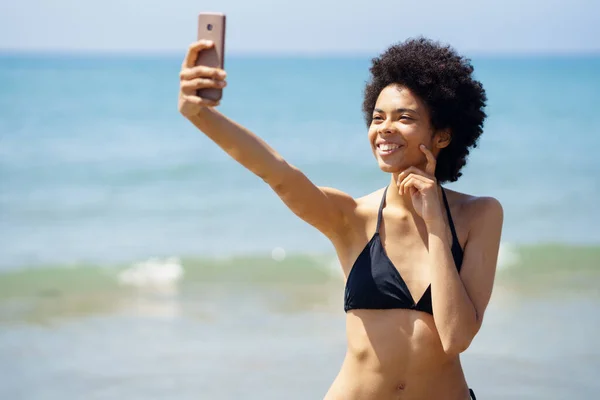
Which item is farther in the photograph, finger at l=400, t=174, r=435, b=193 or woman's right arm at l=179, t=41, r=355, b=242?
finger at l=400, t=174, r=435, b=193

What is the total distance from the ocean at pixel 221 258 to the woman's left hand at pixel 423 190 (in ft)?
12.7

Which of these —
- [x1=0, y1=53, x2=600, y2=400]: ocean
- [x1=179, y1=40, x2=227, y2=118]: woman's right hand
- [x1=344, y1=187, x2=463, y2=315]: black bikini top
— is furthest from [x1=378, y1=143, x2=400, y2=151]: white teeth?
[x1=0, y1=53, x2=600, y2=400]: ocean

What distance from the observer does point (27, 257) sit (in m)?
12.4

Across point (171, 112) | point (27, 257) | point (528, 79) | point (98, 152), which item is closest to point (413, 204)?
point (27, 257)

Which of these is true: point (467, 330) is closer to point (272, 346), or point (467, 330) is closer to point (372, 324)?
point (372, 324)

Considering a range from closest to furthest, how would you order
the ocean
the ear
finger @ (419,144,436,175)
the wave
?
finger @ (419,144,436,175), the ear, the ocean, the wave

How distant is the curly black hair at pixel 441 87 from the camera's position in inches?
158

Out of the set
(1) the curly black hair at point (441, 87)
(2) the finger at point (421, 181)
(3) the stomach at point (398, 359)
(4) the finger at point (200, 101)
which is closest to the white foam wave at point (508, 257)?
(1) the curly black hair at point (441, 87)

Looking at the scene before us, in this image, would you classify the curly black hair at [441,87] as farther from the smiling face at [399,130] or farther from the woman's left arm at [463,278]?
the woman's left arm at [463,278]

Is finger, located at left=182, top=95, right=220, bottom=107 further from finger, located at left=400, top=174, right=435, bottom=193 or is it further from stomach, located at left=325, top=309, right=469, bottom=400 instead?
stomach, located at left=325, top=309, right=469, bottom=400

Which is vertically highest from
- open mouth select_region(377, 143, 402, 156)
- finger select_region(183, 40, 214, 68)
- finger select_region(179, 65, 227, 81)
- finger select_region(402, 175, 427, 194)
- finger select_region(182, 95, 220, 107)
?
finger select_region(183, 40, 214, 68)

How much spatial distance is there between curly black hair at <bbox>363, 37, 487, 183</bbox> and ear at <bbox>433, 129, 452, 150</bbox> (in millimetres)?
17

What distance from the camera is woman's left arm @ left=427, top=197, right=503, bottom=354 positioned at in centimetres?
375

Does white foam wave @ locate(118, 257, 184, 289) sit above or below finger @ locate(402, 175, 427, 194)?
above
